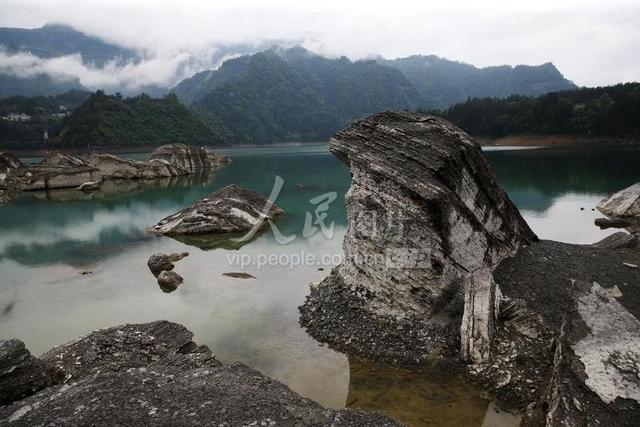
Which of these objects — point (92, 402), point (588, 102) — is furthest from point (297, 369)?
point (588, 102)

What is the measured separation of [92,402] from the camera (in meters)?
6.84

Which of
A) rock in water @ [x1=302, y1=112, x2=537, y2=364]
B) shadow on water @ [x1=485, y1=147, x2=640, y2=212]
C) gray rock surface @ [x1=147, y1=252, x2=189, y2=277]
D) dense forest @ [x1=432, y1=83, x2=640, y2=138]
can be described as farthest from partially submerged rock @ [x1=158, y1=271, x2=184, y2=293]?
dense forest @ [x1=432, y1=83, x2=640, y2=138]

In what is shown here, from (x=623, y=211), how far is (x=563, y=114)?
234 feet

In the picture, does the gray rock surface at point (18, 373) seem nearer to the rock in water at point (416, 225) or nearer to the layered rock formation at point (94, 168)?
the rock in water at point (416, 225)

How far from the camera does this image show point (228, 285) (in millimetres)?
17609

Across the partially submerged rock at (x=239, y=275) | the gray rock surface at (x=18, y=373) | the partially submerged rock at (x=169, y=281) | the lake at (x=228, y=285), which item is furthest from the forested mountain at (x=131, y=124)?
the gray rock surface at (x=18, y=373)

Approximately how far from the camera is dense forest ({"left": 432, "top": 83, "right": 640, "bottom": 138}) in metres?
81.8

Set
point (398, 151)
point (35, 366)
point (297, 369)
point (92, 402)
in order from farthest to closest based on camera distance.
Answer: point (398, 151) < point (297, 369) < point (35, 366) < point (92, 402)

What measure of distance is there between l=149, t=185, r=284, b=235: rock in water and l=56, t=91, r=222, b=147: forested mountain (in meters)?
93.0

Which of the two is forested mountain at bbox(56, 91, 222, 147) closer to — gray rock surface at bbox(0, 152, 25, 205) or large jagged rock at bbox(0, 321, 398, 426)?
gray rock surface at bbox(0, 152, 25, 205)

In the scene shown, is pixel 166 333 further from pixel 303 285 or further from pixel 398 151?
pixel 398 151

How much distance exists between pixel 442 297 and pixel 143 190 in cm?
4404

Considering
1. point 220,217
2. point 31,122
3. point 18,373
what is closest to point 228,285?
point 18,373

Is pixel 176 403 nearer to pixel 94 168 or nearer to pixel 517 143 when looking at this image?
pixel 94 168
